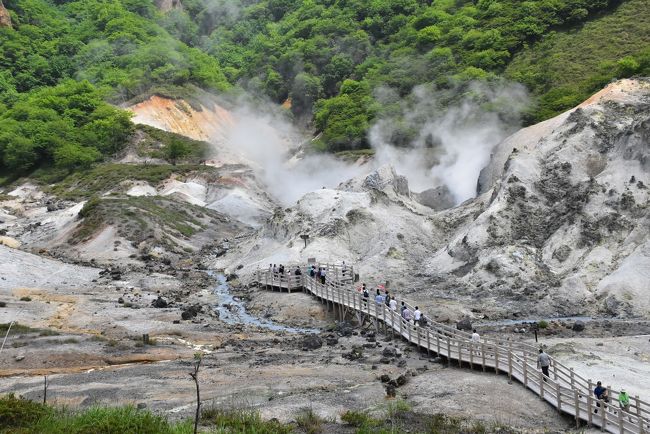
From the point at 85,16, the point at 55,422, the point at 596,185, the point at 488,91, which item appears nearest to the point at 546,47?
the point at 488,91

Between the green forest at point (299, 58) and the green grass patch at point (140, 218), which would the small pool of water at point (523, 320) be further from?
the green forest at point (299, 58)

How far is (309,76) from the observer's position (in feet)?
476

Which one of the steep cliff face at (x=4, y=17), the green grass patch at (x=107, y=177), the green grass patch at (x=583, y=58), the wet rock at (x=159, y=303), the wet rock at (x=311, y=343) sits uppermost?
the steep cliff face at (x=4, y=17)

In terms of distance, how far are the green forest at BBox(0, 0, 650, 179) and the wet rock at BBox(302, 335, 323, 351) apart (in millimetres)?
61900

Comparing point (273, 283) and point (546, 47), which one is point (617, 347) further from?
point (546, 47)

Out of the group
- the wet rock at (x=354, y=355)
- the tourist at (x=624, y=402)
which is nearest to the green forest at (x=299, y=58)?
the wet rock at (x=354, y=355)

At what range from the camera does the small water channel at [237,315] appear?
37.5 m

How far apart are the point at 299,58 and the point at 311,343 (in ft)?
418

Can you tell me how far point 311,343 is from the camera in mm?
31031

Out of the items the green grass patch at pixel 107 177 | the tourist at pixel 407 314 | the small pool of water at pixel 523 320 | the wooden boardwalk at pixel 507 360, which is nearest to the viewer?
the wooden boardwalk at pixel 507 360

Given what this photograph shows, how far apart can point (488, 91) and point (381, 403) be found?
8235 cm

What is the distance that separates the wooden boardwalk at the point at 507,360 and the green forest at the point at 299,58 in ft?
183

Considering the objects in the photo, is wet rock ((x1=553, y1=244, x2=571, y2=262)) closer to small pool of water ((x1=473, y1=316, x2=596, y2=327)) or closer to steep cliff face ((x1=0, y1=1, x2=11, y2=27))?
small pool of water ((x1=473, y1=316, x2=596, y2=327))

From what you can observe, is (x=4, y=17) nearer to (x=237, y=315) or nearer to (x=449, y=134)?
(x=449, y=134)
